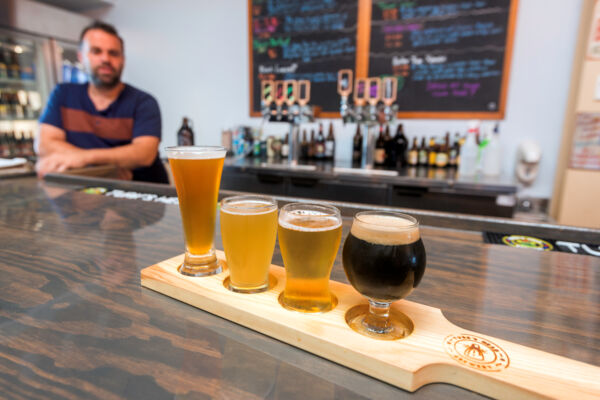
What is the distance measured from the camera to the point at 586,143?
2.33 m

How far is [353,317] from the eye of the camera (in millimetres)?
513

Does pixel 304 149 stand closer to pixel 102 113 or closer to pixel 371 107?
pixel 371 107

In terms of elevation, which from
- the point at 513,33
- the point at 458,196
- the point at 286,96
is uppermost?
the point at 513,33

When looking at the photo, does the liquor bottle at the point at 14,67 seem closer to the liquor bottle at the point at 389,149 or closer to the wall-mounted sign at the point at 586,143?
the liquor bottle at the point at 389,149

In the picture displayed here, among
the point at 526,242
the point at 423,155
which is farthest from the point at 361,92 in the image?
the point at 526,242

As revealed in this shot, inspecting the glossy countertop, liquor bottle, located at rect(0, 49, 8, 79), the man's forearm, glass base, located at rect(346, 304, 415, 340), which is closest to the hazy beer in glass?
glass base, located at rect(346, 304, 415, 340)

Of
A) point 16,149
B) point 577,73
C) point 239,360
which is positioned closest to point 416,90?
point 577,73

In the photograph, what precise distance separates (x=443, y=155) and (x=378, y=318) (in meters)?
2.54

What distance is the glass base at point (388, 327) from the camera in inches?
18.5

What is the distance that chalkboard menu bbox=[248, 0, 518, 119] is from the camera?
2713mm

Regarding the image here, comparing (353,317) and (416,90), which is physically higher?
(416,90)

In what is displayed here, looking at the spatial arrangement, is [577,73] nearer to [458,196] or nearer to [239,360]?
[458,196]

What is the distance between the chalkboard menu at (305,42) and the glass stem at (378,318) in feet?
9.68

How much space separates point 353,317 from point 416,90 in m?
2.85
